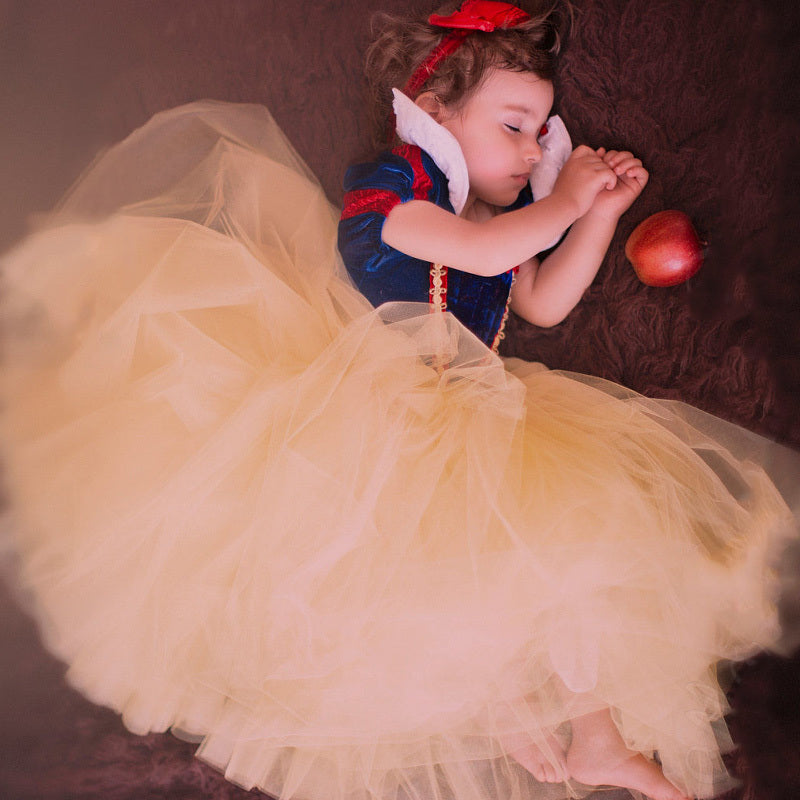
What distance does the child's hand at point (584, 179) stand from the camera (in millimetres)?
794

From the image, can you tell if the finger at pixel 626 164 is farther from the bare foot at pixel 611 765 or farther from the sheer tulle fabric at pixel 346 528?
the bare foot at pixel 611 765

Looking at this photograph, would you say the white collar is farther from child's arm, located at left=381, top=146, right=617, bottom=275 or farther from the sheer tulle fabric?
the sheer tulle fabric

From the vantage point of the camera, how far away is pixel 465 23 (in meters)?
0.76

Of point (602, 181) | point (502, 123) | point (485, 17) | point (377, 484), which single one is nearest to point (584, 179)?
point (602, 181)

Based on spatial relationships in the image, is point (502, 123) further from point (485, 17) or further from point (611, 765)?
point (611, 765)

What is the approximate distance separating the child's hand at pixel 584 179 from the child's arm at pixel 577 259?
14 mm

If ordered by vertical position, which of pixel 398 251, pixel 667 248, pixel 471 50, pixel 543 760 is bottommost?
pixel 543 760

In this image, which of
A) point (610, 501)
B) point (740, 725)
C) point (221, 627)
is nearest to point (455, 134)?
point (610, 501)

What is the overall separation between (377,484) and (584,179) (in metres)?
0.50

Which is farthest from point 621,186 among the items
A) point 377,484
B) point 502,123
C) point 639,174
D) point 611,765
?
point 611,765

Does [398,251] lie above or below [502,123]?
below

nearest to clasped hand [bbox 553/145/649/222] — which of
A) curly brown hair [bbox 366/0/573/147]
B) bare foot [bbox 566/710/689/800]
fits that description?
curly brown hair [bbox 366/0/573/147]

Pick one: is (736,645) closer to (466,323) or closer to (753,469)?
(753,469)

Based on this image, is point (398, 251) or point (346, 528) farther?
point (398, 251)
